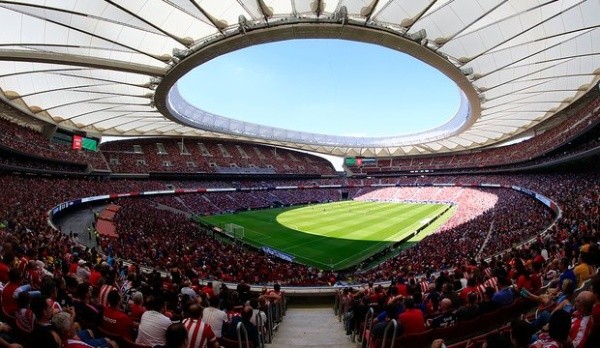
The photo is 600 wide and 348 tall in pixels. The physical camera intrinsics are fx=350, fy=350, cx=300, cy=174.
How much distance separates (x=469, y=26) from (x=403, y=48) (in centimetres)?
384

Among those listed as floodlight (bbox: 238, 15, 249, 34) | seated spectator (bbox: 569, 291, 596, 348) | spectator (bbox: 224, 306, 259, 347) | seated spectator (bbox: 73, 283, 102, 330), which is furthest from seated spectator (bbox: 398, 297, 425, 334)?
floodlight (bbox: 238, 15, 249, 34)

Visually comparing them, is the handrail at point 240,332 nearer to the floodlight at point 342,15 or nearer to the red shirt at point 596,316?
the red shirt at point 596,316

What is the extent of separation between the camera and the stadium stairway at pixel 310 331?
281 inches

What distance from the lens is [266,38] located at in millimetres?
20109

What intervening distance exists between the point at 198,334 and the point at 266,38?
18.8 m

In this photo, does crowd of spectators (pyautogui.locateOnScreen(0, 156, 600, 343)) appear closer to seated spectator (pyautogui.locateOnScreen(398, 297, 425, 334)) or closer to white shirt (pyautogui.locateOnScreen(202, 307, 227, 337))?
white shirt (pyautogui.locateOnScreen(202, 307, 227, 337))

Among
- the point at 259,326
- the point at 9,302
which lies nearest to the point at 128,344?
the point at 9,302

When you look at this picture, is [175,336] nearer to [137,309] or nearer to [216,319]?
[216,319]

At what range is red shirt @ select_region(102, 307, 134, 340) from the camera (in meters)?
4.50

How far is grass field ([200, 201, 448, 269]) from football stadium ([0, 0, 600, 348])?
349 millimetres

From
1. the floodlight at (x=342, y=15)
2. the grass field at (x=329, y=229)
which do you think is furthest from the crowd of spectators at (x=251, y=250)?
the floodlight at (x=342, y=15)

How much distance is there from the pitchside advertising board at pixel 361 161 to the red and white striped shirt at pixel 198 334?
7583 cm

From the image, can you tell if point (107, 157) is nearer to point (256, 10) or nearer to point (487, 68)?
point (256, 10)

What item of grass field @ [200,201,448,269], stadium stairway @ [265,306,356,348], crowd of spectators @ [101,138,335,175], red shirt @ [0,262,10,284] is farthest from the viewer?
crowd of spectators @ [101,138,335,175]
